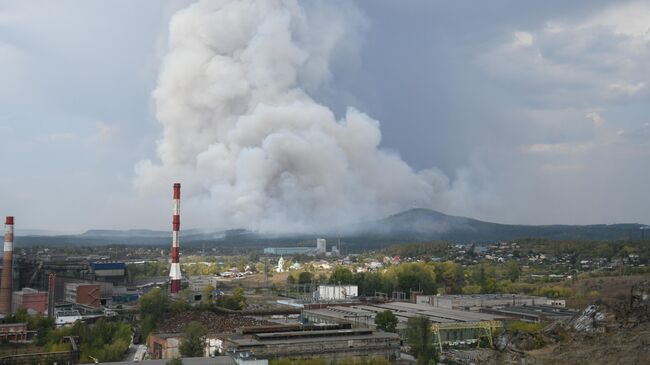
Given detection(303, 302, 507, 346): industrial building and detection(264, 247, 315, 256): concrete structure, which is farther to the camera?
detection(264, 247, 315, 256): concrete structure

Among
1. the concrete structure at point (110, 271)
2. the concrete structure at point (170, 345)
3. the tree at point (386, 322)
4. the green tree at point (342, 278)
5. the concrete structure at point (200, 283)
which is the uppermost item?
the concrete structure at point (110, 271)

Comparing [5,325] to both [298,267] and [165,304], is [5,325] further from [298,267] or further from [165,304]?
[298,267]

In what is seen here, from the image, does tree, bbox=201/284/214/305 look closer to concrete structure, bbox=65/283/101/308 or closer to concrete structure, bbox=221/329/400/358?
concrete structure, bbox=65/283/101/308

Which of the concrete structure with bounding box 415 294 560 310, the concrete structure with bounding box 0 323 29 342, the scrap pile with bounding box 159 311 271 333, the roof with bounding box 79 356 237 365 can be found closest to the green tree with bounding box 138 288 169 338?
the scrap pile with bounding box 159 311 271 333

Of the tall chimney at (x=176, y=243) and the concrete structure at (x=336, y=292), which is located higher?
the tall chimney at (x=176, y=243)

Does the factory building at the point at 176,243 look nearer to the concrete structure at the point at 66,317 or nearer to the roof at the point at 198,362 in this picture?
the concrete structure at the point at 66,317

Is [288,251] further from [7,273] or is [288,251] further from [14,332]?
[14,332]

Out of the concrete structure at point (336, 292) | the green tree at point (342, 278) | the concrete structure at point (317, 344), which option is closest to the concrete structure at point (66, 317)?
the concrete structure at point (317, 344)
